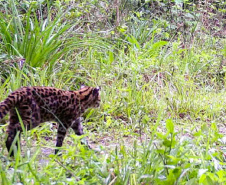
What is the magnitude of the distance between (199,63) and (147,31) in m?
1.36

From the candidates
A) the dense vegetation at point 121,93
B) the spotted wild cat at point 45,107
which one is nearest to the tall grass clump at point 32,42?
the dense vegetation at point 121,93

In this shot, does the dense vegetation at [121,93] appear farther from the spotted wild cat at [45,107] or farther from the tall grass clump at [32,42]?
the spotted wild cat at [45,107]

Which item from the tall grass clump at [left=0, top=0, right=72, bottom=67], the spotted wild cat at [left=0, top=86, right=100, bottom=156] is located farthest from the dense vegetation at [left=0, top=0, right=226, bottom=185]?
the spotted wild cat at [left=0, top=86, right=100, bottom=156]

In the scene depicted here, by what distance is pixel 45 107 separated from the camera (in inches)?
158

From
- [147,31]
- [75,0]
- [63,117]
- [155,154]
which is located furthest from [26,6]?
[155,154]

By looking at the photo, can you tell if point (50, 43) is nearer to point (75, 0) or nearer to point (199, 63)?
point (75, 0)

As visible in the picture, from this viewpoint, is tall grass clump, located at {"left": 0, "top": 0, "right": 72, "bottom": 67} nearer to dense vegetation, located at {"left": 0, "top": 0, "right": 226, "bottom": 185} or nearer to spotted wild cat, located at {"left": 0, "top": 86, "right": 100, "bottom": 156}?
dense vegetation, located at {"left": 0, "top": 0, "right": 226, "bottom": 185}

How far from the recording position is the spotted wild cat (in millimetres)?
3799

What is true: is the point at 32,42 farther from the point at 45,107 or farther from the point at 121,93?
the point at 45,107

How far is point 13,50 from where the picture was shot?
21.0 ft

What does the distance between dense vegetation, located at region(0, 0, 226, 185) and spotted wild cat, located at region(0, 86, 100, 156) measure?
0.16 m

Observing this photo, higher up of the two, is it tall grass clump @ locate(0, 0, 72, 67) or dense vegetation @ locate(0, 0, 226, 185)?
tall grass clump @ locate(0, 0, 72, 67)

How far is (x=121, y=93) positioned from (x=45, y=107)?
84.5 inches

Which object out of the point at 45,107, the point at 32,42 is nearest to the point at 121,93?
the point at 32,42
